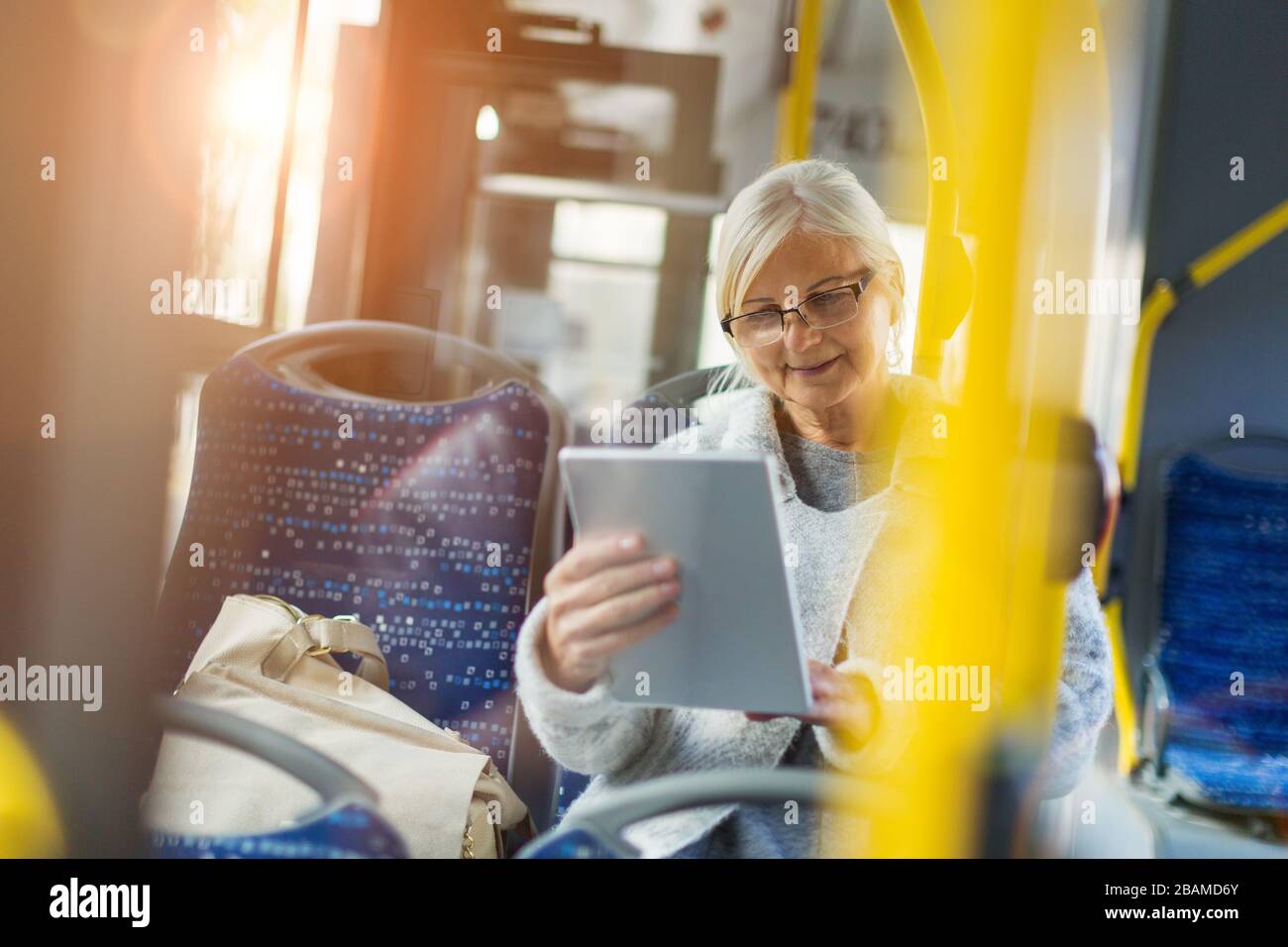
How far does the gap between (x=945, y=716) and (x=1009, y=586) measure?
261mm

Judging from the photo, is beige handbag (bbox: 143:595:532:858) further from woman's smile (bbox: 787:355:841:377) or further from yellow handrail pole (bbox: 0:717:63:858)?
woman's smile (bbox: 787:355:841:377)

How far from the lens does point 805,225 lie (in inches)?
46.1

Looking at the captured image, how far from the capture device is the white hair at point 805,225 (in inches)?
46.2

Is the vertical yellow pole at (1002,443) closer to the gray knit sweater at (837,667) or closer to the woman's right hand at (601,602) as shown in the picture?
the gray knit sweater at (837,667)

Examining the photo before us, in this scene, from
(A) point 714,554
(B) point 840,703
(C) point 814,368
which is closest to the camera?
(A) point 714,554

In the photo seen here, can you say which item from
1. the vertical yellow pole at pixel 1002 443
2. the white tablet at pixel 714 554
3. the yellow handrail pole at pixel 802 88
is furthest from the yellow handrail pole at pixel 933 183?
the white tablet at pixel 714 554

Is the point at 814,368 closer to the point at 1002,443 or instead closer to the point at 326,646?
the point at 1002,443

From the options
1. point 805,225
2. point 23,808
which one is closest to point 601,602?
point 805,225

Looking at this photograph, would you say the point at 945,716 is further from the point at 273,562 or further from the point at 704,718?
the point at 273,562

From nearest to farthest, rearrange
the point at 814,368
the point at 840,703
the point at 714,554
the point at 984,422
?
the point at 984,422
the point at 714,554
the point at 840,703
the point at 814,368

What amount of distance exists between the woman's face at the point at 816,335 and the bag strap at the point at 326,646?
58cm

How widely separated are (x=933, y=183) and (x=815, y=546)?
435mm

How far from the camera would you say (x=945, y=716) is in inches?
35.5
